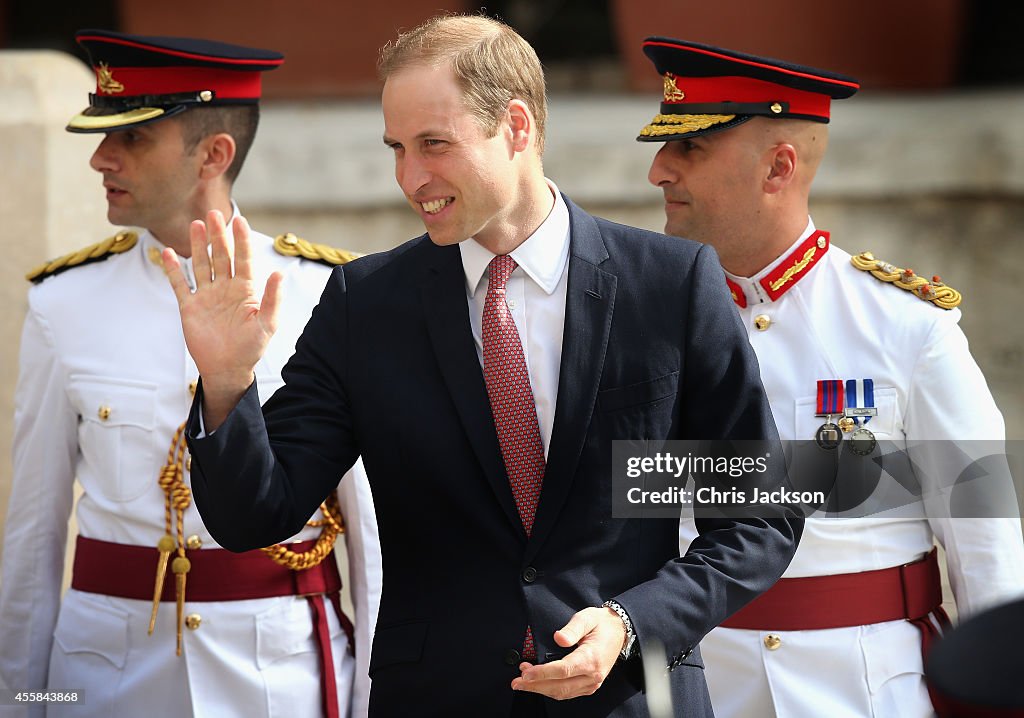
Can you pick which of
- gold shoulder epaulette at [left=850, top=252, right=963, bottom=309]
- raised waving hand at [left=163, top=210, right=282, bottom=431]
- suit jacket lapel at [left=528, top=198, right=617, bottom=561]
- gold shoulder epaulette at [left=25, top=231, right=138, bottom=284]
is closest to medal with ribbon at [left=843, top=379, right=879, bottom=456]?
gold shoulder epaulette at [left=850, top=252, right=963, bottom=309]

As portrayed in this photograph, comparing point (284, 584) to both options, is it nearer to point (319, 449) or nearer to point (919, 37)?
point (319, 449)

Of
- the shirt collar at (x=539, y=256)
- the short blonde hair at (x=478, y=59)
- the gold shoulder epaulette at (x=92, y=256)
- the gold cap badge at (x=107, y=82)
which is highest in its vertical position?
the gold cap badge at (x=107, y=82)

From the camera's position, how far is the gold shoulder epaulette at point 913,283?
10.2 feet

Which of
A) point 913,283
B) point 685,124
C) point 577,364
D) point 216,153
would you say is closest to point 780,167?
point 685,124

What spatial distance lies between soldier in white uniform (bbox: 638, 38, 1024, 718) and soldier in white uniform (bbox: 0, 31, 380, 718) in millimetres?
799

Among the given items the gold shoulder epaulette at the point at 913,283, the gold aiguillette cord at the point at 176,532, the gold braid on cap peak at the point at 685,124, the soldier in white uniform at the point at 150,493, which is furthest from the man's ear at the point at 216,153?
the gold shoulder epaulette at the point at 913,283

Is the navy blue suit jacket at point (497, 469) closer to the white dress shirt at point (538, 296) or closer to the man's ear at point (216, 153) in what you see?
the white dress shirt at point (538, 296)

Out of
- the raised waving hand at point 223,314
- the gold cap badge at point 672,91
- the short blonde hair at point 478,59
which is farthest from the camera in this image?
the gold cap badge at point 672,91

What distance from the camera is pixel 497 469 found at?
2.29 meters

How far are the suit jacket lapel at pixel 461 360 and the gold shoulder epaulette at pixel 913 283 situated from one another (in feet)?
3.62

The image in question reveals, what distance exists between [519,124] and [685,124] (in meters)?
0.90

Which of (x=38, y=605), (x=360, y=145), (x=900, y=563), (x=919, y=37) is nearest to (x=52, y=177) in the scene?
(x=38, y=605)

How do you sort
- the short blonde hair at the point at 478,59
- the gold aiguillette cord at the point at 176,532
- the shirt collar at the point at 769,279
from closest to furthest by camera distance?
the short blonde hair at the point at 478,59
the gold aiguillette cord at the point at 176,532
the shirt collar at the point at 769,279

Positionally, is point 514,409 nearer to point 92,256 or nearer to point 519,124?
point 519,124
